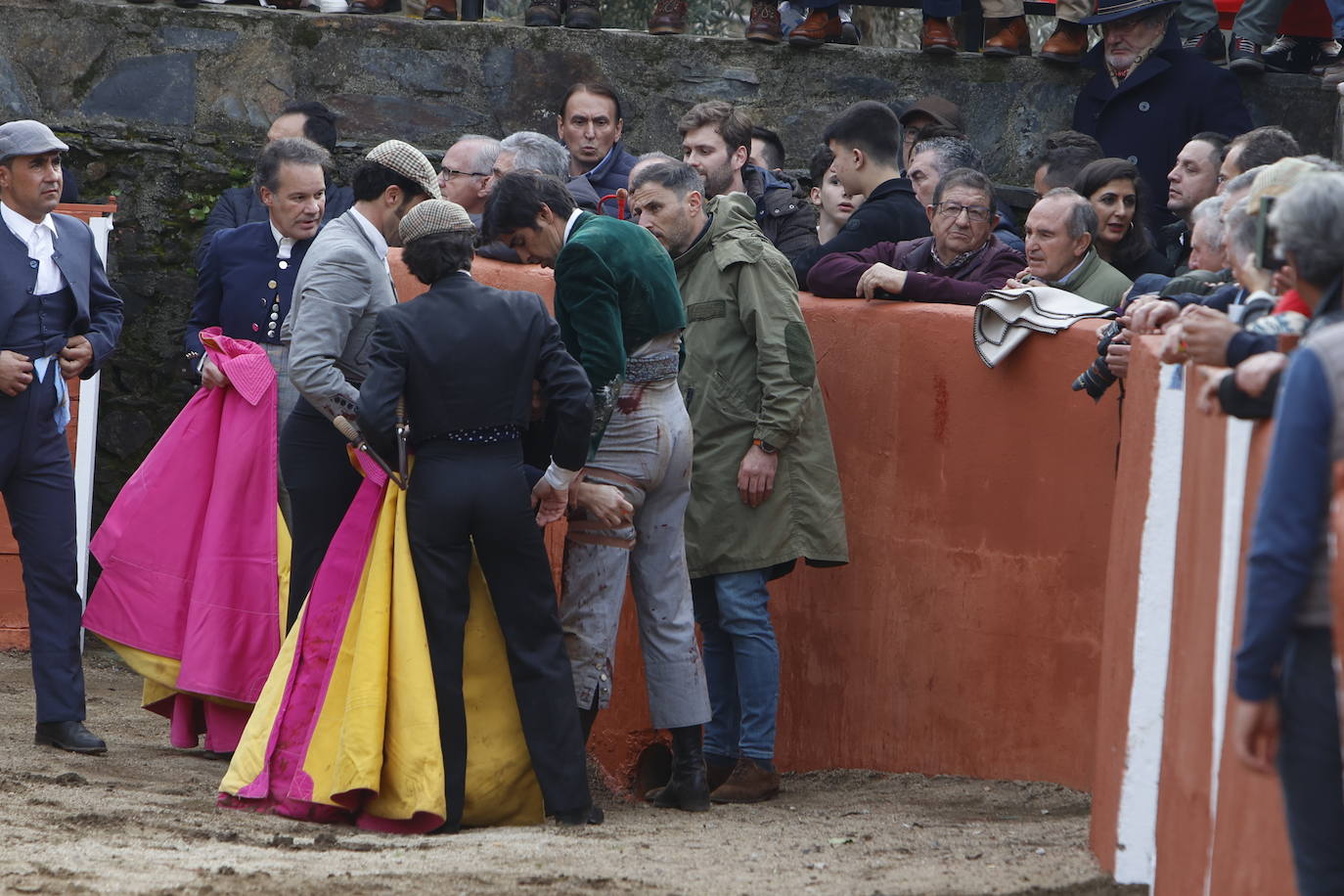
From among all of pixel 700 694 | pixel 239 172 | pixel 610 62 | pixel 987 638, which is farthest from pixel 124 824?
pixel 610 62

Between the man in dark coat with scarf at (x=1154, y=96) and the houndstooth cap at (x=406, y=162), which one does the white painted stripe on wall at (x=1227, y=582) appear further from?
the man in dark coat with scarf at (x=1154, y=96)

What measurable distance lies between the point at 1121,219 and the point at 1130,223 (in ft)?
0.13

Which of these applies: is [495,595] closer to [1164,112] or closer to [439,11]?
[1164,112]

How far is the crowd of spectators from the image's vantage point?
107 inches

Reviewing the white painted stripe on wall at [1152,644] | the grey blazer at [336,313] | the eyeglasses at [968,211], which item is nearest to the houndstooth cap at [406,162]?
the grey blazer at [336,313]

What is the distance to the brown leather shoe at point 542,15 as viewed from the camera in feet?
27.6

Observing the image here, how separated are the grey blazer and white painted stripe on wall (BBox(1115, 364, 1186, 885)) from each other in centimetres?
224

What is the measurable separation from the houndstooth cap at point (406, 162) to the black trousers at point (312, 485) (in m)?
0.72

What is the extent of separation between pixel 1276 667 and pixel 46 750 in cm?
412

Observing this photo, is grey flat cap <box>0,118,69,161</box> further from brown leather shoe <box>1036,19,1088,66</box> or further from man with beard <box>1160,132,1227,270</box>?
brown leather shoe <box>1036,19,1088,66</box>

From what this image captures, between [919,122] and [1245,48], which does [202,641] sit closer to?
[919,122]

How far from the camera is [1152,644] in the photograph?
155 inches

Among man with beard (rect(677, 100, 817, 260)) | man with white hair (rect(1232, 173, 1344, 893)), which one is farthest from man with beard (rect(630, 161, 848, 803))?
man with white hair (rect(1232, 173, 1344, 893))

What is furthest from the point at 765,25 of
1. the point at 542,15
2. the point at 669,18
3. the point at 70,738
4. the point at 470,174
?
the point at 70,738
